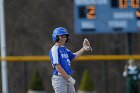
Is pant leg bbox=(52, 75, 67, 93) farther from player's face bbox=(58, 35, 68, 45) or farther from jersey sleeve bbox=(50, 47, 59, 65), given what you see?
player's face bbox=(58, 35, 68, 45)

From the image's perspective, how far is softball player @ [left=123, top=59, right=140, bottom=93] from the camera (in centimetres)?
1934

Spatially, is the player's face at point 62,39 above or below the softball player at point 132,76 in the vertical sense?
above

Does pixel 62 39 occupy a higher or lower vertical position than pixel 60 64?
higher

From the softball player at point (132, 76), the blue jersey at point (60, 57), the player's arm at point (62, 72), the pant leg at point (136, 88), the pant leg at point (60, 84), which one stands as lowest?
the pant leg at point (136, 88)

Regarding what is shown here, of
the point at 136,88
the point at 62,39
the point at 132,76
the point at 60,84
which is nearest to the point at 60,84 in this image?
the point at 60,84

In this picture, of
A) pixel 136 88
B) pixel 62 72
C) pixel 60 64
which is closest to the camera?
pixel 62 72

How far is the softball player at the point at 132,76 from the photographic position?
19337 millimetres

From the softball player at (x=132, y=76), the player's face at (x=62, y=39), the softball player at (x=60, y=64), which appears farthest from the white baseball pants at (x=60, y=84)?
the softball player at (x=132, y=76)

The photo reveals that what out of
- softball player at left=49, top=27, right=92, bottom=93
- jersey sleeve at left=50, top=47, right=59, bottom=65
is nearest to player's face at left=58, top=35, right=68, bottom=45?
softball player at left=49, top=27, right=92, bottom=93

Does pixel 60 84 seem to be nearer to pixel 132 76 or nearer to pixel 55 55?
pixel 55 55

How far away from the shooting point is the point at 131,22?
18.3 metres

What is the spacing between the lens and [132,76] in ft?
64.2

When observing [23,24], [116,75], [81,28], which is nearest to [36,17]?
[23,24]

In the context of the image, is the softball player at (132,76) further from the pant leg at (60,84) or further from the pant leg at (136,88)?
the pant leg at (60,84)
